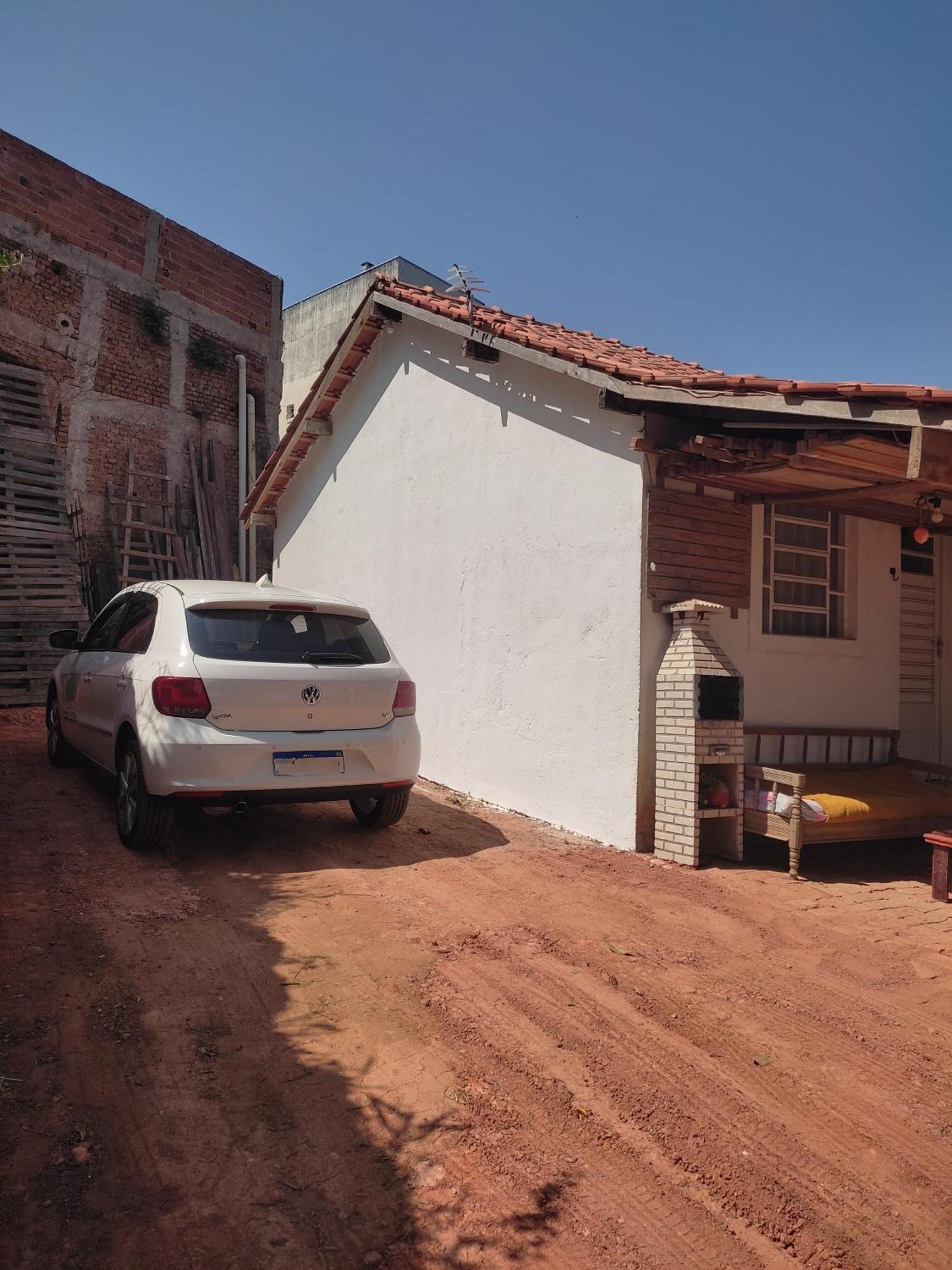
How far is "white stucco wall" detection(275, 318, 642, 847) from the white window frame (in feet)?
5.63

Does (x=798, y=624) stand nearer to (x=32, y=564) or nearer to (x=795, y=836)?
(x=795, y=836)

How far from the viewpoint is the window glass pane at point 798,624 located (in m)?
7.98

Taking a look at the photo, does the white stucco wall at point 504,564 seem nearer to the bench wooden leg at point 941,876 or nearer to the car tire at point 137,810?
the bench wooden leg at point 941,876

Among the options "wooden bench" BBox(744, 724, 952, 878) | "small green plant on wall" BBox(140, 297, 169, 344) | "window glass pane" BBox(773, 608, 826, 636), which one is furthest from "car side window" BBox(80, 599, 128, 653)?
"small green plant on wall" BBox(140, 297, 169, 344)

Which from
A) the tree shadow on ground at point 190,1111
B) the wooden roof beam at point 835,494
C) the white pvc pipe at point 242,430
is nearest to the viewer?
the tree shadow on ground at point 190,1111

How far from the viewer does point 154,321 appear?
15.8 metres

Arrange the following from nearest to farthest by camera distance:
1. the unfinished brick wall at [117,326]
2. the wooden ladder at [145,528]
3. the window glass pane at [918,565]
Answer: the window glass pane at [918,565] → the unfinished brick wall at [117,326] → the wooden ladder at [145,528]

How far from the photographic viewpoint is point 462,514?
8.84 metres

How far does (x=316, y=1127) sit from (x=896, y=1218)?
1768 mm

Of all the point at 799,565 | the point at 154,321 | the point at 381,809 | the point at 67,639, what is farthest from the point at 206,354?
the point at 381,809

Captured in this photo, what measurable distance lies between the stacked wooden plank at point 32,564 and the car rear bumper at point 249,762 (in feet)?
24.9

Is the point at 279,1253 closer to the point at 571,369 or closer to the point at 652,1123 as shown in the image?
the point at 652,1123

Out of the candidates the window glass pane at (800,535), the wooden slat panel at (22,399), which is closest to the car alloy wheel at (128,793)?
the window glass pane at (800,535)

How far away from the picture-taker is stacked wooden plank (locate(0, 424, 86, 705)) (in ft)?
38.8
